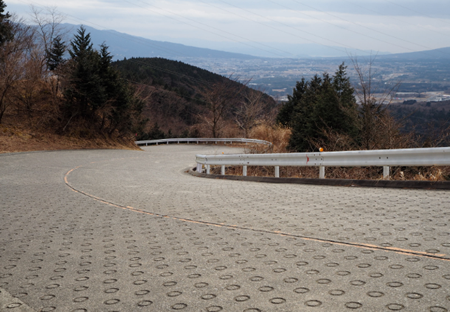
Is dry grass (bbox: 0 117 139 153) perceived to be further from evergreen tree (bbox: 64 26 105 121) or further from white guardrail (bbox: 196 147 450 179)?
white guardrail (bbox: 196 147 450 179)

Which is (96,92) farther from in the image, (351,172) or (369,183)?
(369,183)

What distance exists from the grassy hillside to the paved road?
54648 millimetres

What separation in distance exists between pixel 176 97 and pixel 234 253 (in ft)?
362

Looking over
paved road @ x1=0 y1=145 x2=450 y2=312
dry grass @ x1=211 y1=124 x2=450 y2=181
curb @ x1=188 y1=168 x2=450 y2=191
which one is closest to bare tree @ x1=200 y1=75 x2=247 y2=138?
dry grass @ x1=211 y1=124 x2=450 y2=181

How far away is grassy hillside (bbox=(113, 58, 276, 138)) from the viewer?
70.5 m

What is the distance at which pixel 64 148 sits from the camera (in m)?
35.1

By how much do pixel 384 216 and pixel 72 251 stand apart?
4.68 metres

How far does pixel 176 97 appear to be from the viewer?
114m

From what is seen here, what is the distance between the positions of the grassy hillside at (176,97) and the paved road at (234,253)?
179 ft

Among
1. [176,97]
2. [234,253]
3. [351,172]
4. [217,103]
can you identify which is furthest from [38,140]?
[176,97]

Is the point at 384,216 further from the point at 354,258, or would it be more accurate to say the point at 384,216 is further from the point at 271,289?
the point at 271,289

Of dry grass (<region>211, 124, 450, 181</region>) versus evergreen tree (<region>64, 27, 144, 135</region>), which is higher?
evergreen tree (<region>64, 27, 144, 135</region>)

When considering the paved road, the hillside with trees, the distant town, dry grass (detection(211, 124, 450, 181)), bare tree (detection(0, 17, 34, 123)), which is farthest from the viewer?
the hillside with trees

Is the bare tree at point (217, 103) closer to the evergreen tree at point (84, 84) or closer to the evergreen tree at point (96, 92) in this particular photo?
the evergreen tree at point (96, 92)
